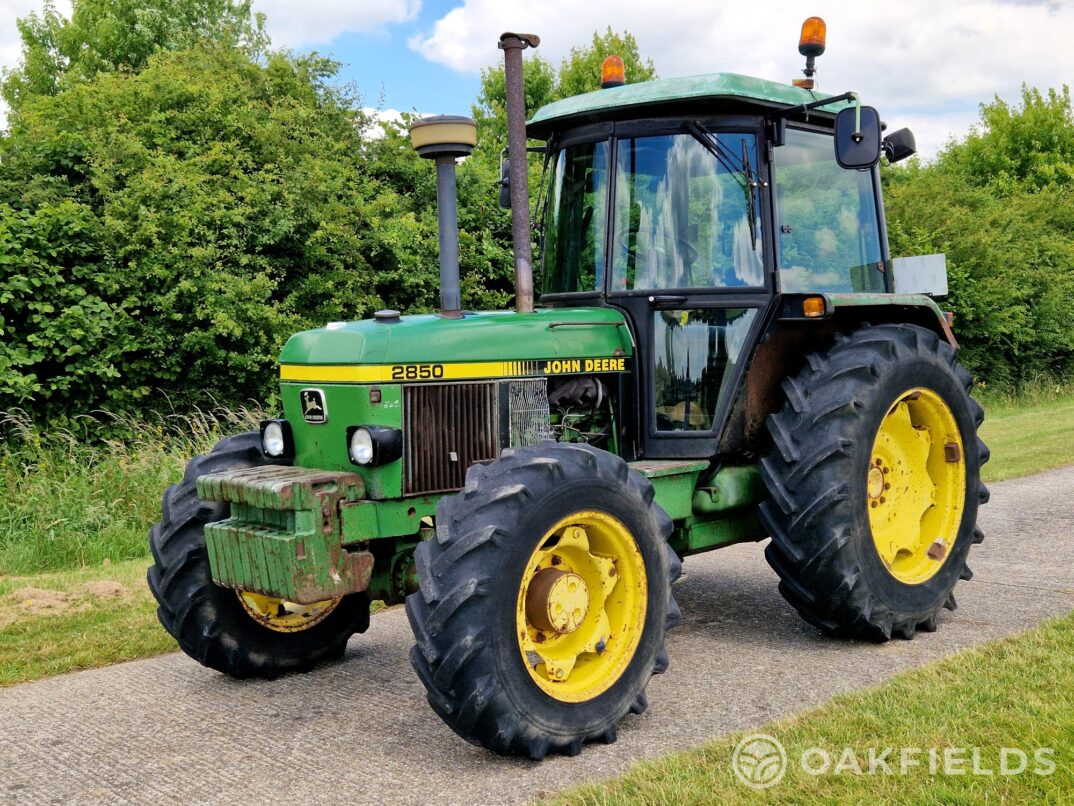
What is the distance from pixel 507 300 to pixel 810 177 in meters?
8.32

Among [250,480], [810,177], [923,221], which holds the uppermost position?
[923,221]

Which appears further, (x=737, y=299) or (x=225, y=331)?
(x=225, y=331)

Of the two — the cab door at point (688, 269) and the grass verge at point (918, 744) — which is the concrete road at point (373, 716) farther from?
the cab door at point (688, 269)

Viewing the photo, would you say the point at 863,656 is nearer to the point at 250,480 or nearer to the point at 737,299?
the point at 737,299

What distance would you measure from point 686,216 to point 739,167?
0.36 m

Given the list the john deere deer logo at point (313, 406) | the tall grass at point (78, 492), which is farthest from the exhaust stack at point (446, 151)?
the tall grass at point (78, 492)

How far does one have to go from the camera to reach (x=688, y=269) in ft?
16.8

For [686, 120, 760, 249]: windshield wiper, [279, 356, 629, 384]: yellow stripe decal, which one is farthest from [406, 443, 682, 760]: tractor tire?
[686, 120, 760, 249]: windshield wiper

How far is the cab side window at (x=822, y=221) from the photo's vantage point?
533 cm

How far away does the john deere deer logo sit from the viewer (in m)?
4.57

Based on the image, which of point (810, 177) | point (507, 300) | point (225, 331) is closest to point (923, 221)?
point (507, 300)

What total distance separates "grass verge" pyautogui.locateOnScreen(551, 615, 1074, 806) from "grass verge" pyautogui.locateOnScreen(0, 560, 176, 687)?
9.69 feet

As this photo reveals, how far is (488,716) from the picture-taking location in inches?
143

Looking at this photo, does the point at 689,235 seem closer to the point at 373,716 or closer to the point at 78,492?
the point at 373,716
